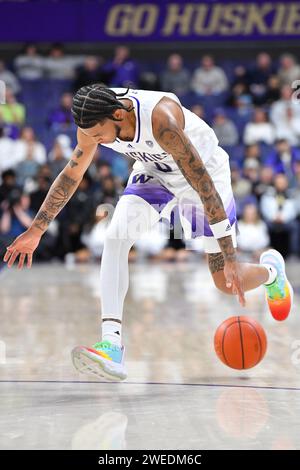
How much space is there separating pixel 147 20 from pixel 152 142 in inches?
490

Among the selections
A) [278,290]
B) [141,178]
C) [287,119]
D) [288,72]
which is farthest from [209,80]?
[141,178]

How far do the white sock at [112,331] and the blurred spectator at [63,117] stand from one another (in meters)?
10.4

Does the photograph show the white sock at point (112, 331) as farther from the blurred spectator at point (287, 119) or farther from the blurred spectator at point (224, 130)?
the blurred spectator at point (287, 119)

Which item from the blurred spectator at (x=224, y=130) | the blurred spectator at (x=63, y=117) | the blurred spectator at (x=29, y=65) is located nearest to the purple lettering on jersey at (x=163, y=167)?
the blurred spectator at (x=224, y=130)

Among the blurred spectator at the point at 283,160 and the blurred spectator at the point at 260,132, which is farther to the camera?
the blurred spectator at the point at 260,132

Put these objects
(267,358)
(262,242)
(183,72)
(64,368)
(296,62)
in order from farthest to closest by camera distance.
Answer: (296,62), (183,72), (262,242), (267,358), (64,368)

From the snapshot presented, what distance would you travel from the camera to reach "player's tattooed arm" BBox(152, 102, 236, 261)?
4809 millimetres

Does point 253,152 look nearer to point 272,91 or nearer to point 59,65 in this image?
point 272,91

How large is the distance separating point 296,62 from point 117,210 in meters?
13.2

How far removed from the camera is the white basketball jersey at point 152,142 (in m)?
4.98

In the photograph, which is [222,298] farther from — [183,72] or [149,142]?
[183,72]

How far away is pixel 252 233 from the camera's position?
13.8 metres
